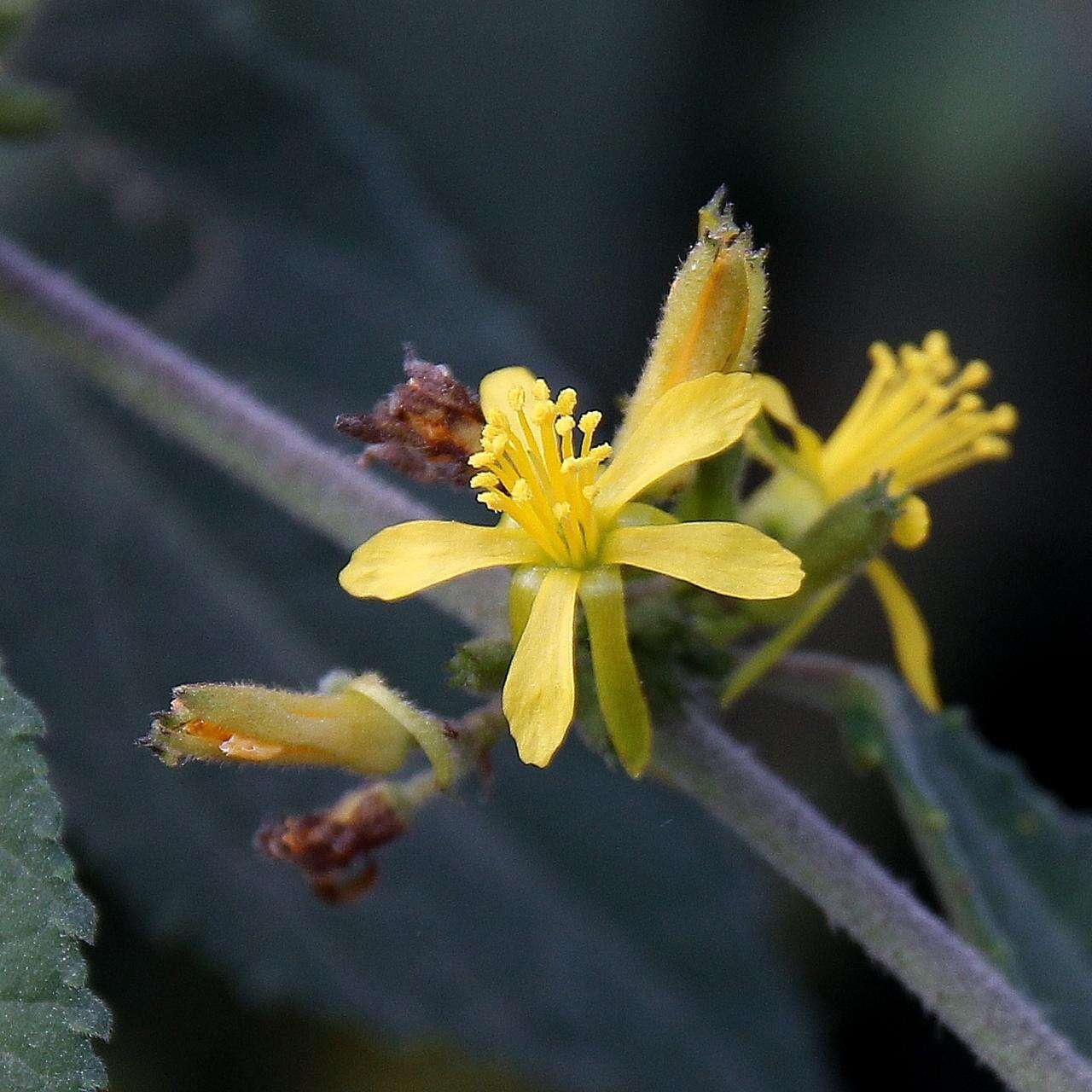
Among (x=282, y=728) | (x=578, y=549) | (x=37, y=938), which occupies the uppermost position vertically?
(x=578, y=549)

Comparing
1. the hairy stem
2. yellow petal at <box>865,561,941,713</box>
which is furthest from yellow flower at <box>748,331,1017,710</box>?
the hairy stem

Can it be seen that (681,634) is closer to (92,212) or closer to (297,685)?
(297,685)

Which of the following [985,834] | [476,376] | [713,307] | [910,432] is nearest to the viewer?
[713,307]

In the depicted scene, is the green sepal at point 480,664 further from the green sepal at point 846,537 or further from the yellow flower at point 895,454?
the yellow flower at point 895,454

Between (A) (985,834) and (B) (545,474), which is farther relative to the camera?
(A) (985,834)

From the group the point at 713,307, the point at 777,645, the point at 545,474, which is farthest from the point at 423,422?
the point at 777,645

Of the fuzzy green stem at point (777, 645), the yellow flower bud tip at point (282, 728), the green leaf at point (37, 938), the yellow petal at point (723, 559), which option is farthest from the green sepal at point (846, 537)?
the green leaf at point (37, 938)

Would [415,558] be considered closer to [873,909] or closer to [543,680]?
[543,680]

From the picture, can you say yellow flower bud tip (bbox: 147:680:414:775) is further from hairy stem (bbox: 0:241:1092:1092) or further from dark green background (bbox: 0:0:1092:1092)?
dark green background (bbox: 0:0:1092:1092)
